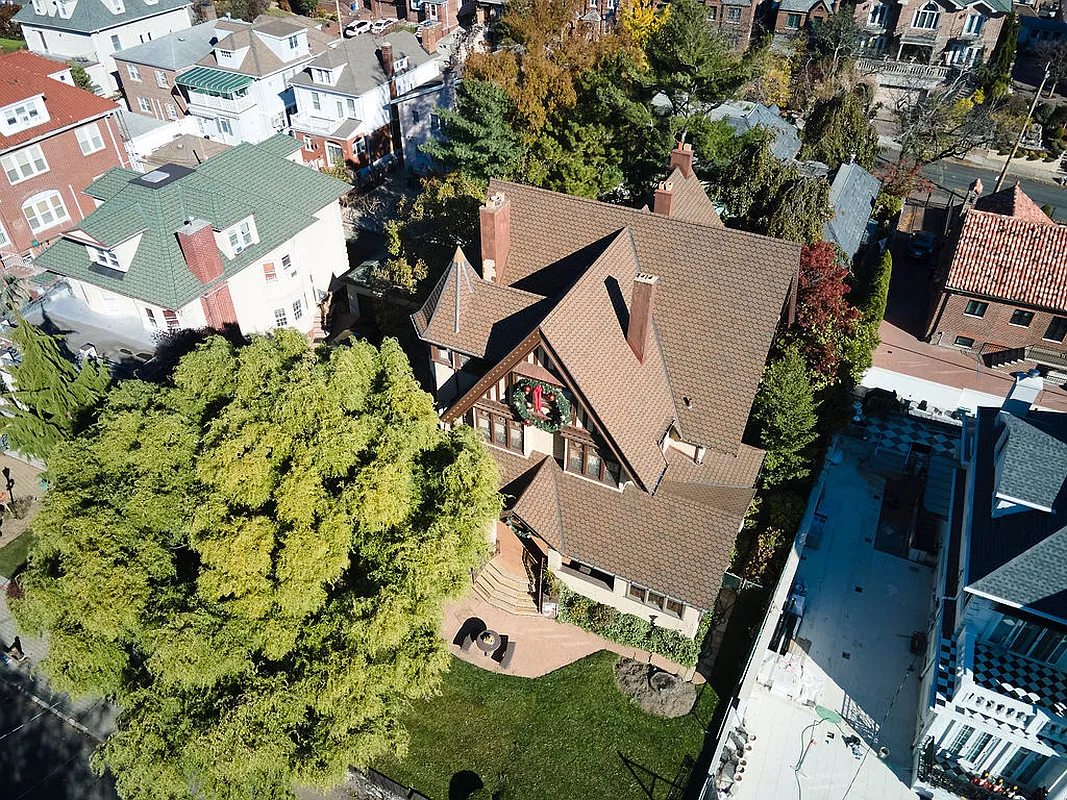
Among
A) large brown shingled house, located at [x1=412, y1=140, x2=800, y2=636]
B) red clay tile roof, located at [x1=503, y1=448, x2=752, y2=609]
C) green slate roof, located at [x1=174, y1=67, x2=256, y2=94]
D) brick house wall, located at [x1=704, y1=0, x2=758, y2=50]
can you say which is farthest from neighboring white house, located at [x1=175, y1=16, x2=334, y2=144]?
red clay tile roof, located at [x1=503, y1=448, x2=752, y2=609]

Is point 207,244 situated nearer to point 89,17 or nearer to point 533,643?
point 533,643

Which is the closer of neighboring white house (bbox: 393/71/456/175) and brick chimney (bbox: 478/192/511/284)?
brick chimney (bbox: 478/192/511/284)

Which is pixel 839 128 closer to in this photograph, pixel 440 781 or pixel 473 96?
pixel 473 96

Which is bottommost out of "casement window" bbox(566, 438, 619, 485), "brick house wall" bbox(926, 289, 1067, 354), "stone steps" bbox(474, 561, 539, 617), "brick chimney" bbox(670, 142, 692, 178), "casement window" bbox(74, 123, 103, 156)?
"stone steps" bbox(474, 561, 539, 617)

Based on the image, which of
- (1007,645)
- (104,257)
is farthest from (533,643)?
(104,257)

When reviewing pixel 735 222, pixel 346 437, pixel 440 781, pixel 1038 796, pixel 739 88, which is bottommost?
pixel 440 781

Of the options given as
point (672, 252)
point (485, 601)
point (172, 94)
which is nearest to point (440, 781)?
point (485, 601)

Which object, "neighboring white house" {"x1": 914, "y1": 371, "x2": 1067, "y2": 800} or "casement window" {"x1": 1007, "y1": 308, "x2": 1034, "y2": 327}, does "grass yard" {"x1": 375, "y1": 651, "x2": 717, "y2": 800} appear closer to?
"neighboring white house" {"x1": 914, "y1": 371, "x2": 1067, "y2": 800}
